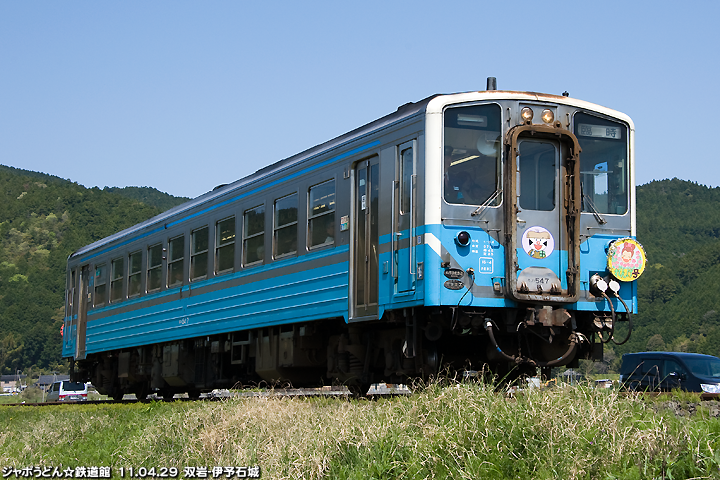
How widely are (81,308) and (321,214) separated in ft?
39.7

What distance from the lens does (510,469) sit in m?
5.82

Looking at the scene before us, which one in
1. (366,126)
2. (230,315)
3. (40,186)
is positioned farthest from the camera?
(40,186)

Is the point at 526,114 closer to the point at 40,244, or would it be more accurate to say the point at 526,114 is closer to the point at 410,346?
the point at 410,346

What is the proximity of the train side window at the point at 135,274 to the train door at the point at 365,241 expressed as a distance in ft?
28.8

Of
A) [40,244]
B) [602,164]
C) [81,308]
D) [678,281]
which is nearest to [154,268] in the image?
[81,308]

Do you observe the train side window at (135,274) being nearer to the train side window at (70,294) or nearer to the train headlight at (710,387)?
the train side window at (70,294)

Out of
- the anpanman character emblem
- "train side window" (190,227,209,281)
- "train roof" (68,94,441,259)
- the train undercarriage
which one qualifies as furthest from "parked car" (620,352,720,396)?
"train side window" (190,227,209,281)

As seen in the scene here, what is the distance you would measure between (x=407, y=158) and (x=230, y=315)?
5.58 metres

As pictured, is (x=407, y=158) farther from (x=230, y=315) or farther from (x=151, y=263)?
(x=151, y=263)

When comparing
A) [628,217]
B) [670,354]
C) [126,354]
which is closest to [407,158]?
[628,217]

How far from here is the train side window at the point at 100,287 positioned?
69.4ft

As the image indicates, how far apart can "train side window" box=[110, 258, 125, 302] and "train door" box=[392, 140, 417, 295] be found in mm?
11024

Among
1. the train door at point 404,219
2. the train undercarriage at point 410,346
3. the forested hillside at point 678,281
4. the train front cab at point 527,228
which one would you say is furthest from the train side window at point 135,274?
the forested hillside at point 678,281

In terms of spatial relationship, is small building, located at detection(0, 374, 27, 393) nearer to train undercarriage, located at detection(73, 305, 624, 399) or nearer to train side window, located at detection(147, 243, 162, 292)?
train side window, located at detection(147, 243, 162, 292)
